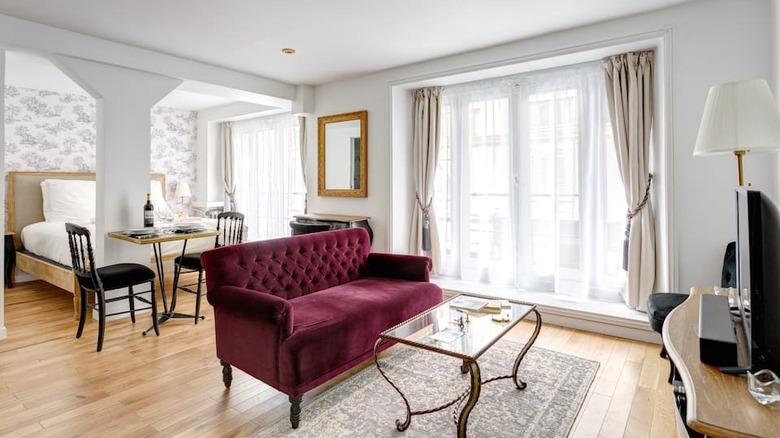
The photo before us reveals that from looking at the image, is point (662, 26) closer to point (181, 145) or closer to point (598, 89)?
point (598, 89)

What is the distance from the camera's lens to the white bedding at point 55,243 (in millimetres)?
4198

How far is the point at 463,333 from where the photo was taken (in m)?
2.13

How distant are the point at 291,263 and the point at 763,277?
2.56 meters

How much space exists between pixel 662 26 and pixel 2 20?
5.06m

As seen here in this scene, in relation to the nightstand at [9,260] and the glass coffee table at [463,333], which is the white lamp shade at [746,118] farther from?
the nightstand at [9,260]

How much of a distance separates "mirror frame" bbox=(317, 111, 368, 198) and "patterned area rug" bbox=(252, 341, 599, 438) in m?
2.45

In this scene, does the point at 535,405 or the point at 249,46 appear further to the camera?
the point at 249,46

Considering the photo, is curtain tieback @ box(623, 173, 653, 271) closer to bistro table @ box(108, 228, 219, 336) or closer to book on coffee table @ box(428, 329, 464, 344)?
book on coffee table @ box(428, 329, 464, 344)

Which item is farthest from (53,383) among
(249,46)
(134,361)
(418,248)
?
(418,248)

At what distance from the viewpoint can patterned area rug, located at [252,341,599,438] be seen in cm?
207

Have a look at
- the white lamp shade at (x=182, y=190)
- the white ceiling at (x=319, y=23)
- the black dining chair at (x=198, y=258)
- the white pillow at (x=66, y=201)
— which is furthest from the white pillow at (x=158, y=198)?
the white ceiling at (x=319, y=23)

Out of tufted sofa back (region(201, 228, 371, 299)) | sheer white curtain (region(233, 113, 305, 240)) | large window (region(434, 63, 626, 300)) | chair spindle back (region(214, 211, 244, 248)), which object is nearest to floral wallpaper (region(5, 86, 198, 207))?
sheer white curtain (region(233, 113, 305, 240))

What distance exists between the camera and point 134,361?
2.92 metres

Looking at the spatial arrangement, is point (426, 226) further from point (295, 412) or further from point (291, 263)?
point (295, 412)
